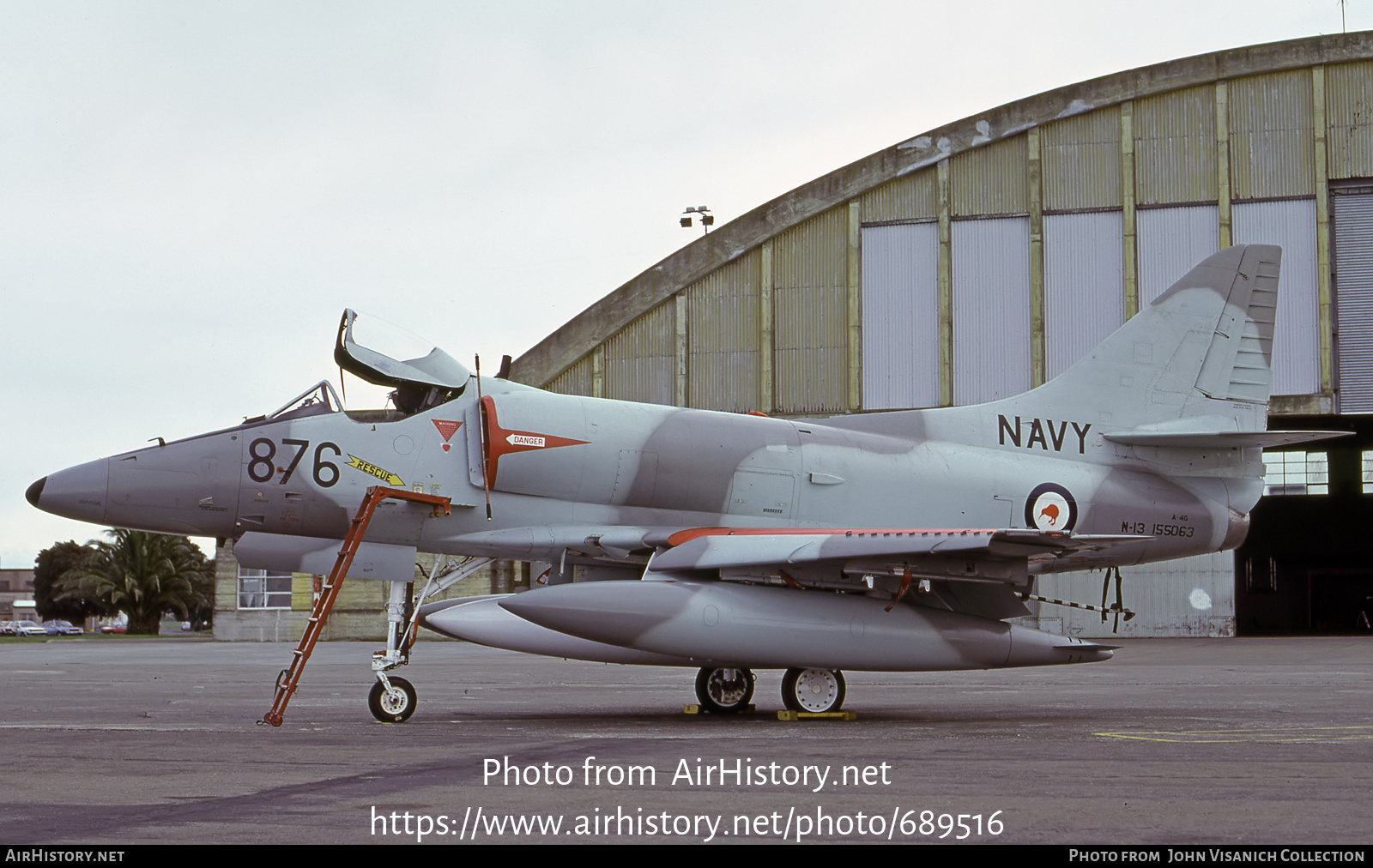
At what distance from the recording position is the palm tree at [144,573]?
246 feet

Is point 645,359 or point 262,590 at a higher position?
point 645,359

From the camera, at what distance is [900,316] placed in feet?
113

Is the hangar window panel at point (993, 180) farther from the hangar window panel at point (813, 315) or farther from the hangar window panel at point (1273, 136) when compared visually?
the hangar window panel at point (1273, 136)

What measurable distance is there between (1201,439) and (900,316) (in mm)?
19925

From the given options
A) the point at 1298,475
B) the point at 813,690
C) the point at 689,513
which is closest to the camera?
the point at 813,690

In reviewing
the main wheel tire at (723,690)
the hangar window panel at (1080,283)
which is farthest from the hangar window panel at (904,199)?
the main wheel tire at (723,690)

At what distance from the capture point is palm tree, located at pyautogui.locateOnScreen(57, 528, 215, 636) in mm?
75125

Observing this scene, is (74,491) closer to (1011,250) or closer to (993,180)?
(1011,250)

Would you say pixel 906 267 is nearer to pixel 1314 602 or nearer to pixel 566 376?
pixel 566 376

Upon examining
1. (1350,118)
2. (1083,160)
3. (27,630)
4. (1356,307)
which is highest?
(1350,118)

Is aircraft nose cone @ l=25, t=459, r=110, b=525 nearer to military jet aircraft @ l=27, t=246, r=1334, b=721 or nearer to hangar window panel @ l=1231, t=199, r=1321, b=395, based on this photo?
military jet aircraft @ l=27, t=246, r=1334, b=721

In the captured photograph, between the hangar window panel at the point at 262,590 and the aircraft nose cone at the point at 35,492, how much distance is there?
32113mm

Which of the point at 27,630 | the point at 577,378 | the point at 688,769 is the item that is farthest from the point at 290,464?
the point at 27,630

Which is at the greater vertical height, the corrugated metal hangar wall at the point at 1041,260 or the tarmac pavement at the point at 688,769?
the corrugated metal hangar wall at the point at 1041,260
